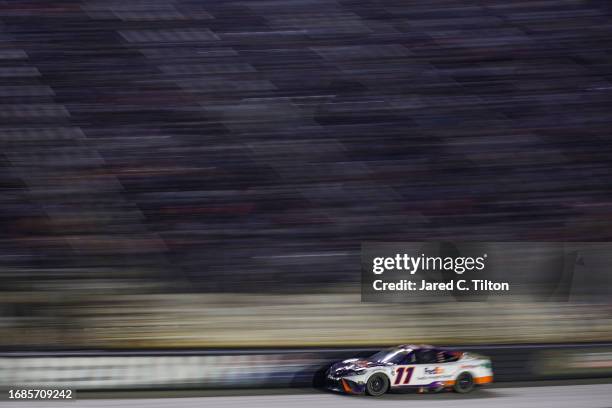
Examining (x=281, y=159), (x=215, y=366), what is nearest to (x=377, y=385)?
(x=215, y=366)

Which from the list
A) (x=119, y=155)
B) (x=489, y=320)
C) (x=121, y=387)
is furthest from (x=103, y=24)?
(x=489, y=320)

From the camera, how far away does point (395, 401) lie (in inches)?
405

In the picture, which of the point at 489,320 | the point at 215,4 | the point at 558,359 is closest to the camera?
the point at 558,359

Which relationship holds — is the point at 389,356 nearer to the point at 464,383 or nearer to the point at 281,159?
the point at 464,383

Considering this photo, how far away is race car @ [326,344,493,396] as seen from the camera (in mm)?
10578

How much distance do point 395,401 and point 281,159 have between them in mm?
6885

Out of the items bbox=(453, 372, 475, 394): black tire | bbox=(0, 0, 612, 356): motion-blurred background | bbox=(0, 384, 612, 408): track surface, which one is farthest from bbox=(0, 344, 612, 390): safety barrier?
bbox=(0, 0, 612, 356): motion-blurred background

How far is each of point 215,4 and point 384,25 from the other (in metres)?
4.35

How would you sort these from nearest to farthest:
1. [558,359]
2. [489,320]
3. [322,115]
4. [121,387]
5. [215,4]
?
[121,387] → [558,359] → [489,320] → [322,115] → [215,4]

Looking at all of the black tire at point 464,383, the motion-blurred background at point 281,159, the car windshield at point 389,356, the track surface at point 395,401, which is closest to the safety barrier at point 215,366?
the car windshield at point 389,356

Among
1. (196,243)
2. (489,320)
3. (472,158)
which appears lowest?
(489,320)

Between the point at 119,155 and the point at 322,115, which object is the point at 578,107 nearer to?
the point at 322,115

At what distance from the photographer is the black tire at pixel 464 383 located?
10.9 m

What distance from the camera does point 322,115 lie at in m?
16.6
